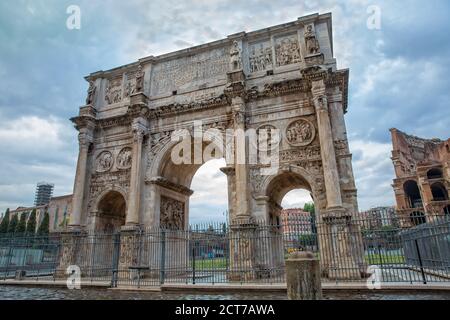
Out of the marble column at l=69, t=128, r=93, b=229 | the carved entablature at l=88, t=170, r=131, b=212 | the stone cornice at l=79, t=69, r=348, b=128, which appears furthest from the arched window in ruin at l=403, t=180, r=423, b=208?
the marble column at l=69, t=128, r=93, b=229

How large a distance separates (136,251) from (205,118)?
656 cm

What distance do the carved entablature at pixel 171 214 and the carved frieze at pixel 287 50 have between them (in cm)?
851

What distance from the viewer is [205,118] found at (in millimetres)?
14000

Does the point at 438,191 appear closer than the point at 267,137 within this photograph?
No

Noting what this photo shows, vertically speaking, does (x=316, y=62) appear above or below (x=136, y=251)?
above

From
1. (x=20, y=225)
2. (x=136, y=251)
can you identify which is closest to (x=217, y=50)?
(x=136, y=251)

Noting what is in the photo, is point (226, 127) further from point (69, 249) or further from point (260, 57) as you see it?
point (69, 249)

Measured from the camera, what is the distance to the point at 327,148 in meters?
11.2

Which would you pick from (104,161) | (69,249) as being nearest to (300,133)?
(104,161)

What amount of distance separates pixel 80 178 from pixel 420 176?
3489cm

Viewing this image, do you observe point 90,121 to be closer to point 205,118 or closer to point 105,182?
point 105,182

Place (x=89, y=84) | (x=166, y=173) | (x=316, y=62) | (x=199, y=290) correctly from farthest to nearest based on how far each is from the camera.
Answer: (x=89, y=84) < (x=166, y=173) < (x=316, y=62) < (x=199, y=290)

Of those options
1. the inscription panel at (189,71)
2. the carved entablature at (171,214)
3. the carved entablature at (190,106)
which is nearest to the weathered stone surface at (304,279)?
the carved entablature at (190,106)
